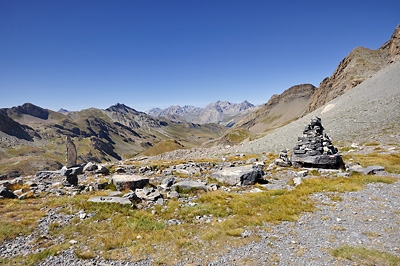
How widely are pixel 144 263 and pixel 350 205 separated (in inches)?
598

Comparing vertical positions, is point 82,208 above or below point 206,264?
above

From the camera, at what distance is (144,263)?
8336 millimetres

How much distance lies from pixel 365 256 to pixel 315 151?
20500mm

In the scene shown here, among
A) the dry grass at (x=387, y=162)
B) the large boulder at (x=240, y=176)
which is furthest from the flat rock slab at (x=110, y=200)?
the dry grass at (x=387, y=162)

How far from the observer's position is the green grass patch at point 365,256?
Result: 292 inches

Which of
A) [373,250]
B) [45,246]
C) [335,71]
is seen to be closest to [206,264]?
[373,250]

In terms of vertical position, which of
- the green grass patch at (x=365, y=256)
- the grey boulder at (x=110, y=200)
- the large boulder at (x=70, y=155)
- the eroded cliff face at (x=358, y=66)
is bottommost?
the green grass patch at (x=365, y=256)

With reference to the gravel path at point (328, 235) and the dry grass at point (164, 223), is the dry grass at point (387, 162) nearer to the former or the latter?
the dry grass at point (164, 223)

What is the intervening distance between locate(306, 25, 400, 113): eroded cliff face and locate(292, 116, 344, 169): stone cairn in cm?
11208

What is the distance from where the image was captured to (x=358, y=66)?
129m

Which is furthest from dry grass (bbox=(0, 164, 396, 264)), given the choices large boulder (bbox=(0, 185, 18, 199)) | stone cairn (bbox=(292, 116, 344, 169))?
stone cairn (bbox=(292, 116, 344, 169))

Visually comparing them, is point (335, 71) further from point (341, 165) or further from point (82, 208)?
point (82, 208)

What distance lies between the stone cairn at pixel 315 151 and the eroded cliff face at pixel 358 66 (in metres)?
112

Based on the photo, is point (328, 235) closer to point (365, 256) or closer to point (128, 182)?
point (365, 256)
